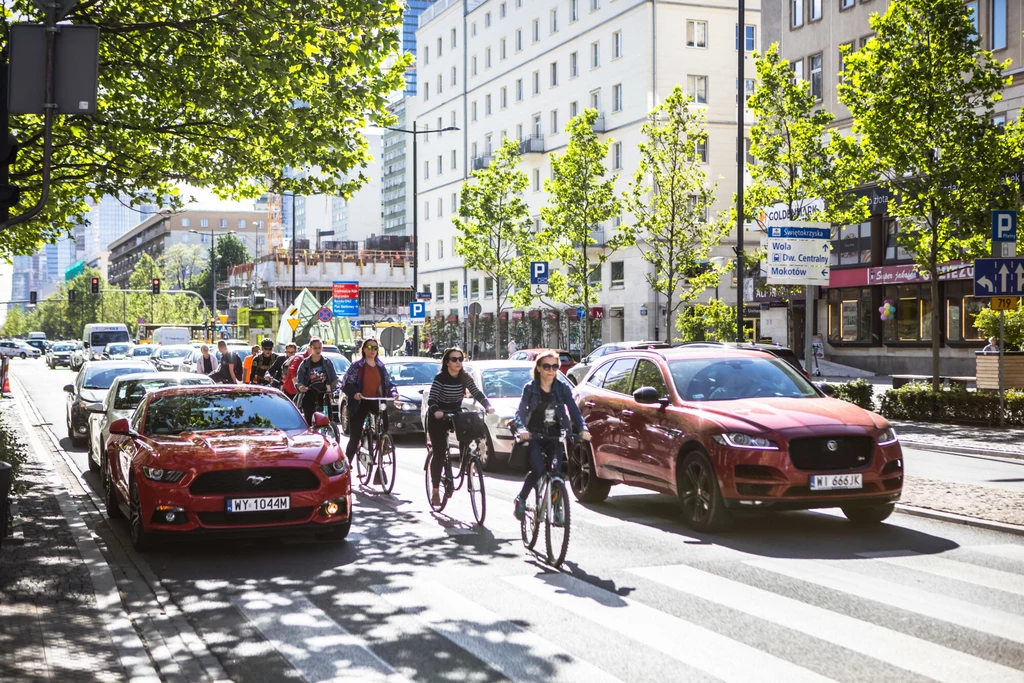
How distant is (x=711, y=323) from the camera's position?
109 feet

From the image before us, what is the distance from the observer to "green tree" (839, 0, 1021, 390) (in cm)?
2362

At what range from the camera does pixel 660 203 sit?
132 ft

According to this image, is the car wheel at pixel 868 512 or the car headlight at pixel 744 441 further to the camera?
the car wheel at pixel 868 512

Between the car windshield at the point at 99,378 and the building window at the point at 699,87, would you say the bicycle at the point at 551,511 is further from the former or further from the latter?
the building window at the point at 699,87

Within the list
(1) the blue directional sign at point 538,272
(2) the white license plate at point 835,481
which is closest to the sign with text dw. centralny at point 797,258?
(2) the white license plate at point 835,481

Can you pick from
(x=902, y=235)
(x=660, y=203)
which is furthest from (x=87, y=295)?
(x=902, y=235)

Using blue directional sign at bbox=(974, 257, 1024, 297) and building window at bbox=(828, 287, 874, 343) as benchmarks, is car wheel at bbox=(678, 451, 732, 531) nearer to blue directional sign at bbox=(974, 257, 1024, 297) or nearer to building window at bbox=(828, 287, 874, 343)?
blue directional sign at bbox=(974, 257, 1024, 297)

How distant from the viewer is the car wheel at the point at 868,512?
35.9 ft

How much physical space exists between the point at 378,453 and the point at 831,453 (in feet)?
19.5

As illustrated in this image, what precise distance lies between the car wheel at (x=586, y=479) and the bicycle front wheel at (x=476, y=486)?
1705 millimetres

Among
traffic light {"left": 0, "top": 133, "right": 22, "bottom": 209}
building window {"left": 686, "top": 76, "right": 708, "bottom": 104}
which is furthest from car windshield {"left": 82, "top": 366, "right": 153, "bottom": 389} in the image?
building window {"left": 686, "top": 76, "right": 708, "bottom": 104}

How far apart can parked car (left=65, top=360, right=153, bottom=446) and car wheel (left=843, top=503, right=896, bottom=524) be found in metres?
12.5

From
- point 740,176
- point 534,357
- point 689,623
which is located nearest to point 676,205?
point 740,176

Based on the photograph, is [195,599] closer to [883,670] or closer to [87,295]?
[883,670]
